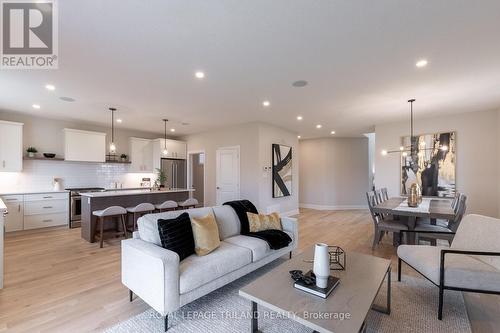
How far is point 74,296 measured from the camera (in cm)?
246

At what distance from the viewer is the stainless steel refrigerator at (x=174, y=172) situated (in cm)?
738

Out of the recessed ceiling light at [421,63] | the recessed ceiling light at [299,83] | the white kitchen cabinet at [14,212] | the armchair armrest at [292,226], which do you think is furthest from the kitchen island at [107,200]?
the recessed ceiling light at [421,63]

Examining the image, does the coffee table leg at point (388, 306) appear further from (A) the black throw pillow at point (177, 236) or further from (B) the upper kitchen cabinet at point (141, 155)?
(B) the upper kitchen cabinet at point (141, 155)

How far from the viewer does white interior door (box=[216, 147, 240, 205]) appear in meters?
6.29

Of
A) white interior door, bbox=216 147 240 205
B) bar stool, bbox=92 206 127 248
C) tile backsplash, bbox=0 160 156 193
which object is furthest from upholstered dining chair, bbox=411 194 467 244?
tile backsplash, bbox=0 160 156 193

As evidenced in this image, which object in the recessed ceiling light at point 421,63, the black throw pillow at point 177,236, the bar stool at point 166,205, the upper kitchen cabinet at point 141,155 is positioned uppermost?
the recessed ceiling light at point 421,63

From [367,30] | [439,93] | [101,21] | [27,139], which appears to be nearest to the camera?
[101,21]

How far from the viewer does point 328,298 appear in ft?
5.33

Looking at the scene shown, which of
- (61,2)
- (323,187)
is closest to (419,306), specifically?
(61,2)

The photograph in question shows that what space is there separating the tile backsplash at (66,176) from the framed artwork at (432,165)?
7.58 m

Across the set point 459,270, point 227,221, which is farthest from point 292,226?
point 459,270

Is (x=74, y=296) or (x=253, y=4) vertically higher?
(x=253, y=4)

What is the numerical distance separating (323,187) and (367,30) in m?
6.83

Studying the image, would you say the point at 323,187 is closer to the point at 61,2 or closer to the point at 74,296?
the point at 74,296
